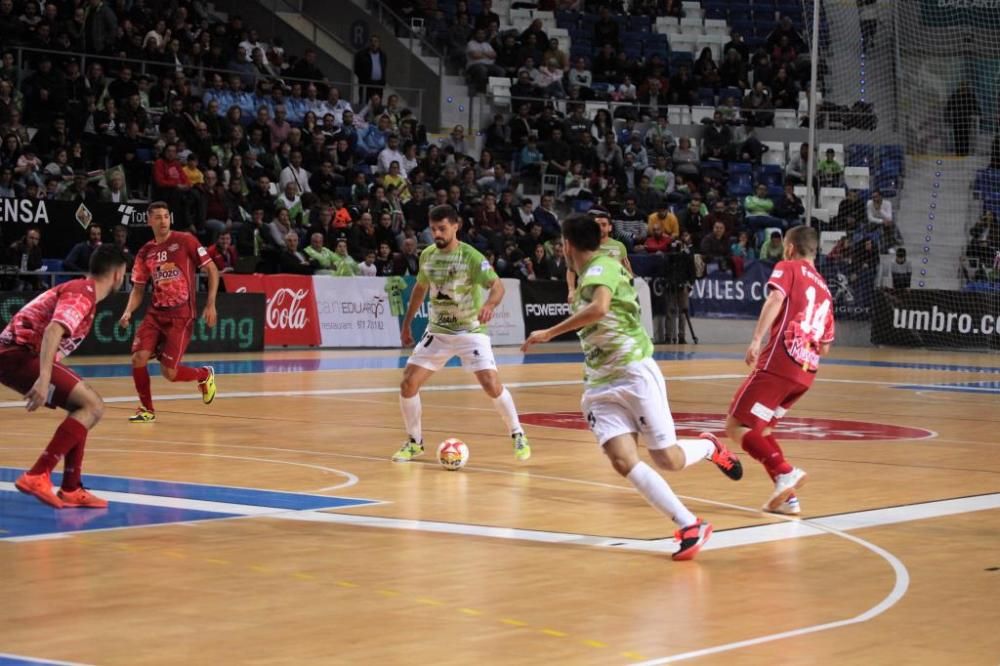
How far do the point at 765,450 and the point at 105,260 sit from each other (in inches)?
181

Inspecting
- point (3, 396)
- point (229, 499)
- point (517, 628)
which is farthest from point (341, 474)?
point (3, 396)

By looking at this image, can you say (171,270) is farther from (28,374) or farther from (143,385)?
(28,374)

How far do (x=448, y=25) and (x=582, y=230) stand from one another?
99.5 feet

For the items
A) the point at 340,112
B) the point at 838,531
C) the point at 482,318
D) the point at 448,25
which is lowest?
the point at 838,531

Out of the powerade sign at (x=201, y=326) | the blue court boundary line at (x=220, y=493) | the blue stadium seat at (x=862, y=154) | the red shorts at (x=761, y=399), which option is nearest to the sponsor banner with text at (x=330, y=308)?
the powerade sign at (x=201, y=326)

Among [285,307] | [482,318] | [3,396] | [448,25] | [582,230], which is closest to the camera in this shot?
[582,230]

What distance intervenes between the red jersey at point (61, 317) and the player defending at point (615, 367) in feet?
9.14

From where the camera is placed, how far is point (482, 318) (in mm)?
13242

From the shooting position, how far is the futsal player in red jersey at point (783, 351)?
10570mm

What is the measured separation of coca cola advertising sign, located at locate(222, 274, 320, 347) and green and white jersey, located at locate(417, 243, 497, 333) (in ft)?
44.6

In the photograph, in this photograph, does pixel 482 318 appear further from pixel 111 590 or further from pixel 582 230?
pixel 111 590

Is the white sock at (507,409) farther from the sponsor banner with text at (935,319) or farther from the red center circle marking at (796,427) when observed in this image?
the sponsor banner with text at (935,319)

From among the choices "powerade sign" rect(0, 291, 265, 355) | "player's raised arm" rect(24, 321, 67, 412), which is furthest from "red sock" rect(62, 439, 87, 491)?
"powerade sign" rect(0, 291, 265, 355)

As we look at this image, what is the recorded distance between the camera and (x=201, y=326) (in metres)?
25.4
